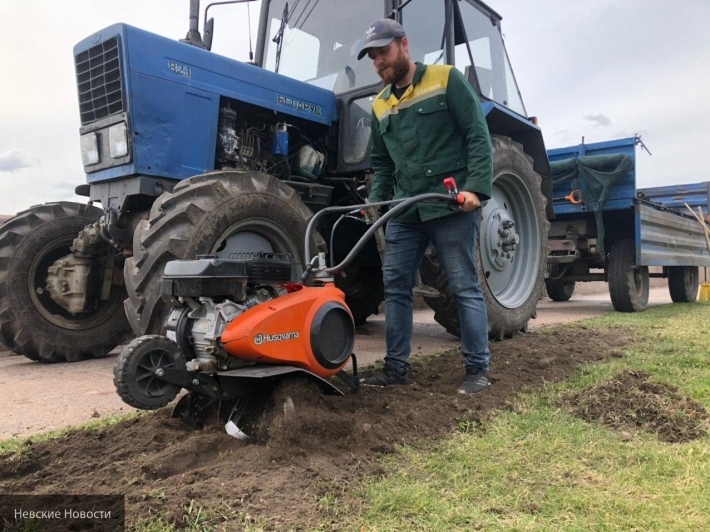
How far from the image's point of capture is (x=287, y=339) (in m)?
2.26

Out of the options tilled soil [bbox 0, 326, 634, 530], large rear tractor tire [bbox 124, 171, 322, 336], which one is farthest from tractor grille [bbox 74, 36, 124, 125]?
tilled soil [bbox 0, 326, 634, 530]

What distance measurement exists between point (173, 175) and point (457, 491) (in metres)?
2.71

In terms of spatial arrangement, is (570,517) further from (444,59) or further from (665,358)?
(444,59)

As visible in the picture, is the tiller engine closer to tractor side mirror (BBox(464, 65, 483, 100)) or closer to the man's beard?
the man's beard

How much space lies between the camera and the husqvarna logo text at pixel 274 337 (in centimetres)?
217

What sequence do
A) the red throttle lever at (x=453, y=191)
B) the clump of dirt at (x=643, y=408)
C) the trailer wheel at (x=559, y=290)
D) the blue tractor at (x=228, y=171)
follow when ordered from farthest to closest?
the trailer wheel at (x=559, y=290) → the blue tractor at (x=228, y=171) → the red throttle lever at (x=453, y=191) → the clump of dirt at (x=643, y=408)

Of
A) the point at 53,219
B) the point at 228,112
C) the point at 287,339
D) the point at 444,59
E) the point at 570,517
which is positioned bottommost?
the point at 570,517

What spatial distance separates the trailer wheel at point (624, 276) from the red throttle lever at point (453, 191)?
5.24 m

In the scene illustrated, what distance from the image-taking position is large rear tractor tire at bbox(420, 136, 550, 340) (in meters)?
4.36

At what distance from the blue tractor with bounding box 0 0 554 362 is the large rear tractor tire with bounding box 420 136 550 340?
0.05 ft

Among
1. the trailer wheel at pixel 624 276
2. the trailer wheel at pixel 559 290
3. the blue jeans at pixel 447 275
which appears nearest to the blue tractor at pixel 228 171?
the blue jeans at pixel 447 275

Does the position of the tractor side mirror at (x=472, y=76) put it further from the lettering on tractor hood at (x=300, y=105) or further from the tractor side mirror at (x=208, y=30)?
the tractor side mirror at (x=208, y=30)

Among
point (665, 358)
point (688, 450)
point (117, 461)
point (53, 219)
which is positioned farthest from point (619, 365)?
point (53, 219)

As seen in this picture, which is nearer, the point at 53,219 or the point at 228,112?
the point at 228,112
